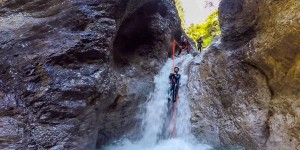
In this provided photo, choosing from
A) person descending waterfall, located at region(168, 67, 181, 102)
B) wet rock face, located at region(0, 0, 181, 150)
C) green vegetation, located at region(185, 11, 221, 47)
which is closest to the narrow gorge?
wet rock face, located at region(0, 0, 181, 150)

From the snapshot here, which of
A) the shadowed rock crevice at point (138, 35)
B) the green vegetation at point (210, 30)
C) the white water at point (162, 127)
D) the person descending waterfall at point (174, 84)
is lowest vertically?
the white water at point (162, 127)

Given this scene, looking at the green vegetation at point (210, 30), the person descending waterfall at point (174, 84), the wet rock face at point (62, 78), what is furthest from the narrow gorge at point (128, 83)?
the green vegetation at point (210, 30)

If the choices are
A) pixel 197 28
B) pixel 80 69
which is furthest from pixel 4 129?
pixel 197 28

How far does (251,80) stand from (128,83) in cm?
374

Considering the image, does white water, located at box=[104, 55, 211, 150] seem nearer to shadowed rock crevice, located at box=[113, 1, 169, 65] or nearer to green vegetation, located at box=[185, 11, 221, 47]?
shadowed rock crevice, located at box=[113, 1, 169, 65]

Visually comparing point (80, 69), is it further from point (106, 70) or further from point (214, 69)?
point (214, 69)

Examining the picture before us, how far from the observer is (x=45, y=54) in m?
7.07

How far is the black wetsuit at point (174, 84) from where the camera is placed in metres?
10.5

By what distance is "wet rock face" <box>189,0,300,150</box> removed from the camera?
7.36 meters

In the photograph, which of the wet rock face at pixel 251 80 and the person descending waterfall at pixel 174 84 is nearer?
the wet rock face at pixel 251 80

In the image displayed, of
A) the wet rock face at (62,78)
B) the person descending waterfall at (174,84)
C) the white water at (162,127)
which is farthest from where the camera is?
the person descending waterfall at (174,84)

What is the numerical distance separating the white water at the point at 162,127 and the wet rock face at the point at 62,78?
481mm

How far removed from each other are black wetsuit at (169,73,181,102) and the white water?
0.17m

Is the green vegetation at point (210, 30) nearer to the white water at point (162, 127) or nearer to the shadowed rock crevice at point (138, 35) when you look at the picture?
the shadowed rock crevice at point (138, 35)
